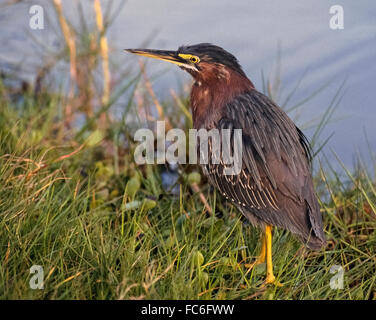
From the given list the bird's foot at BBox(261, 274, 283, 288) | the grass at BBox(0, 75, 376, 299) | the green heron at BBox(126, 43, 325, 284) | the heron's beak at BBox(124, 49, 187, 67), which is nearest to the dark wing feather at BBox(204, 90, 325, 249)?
the green heron at BBox(126, 43, 325, 284)

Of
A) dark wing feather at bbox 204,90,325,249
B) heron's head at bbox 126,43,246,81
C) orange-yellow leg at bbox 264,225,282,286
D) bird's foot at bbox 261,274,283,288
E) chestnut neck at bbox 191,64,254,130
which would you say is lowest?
bird's foot at bbox 261,274,283,288

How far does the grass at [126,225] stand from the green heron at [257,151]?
0.18m

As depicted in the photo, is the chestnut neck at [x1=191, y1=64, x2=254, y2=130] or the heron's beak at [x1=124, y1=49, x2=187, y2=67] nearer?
the chestnut neck at [x1=191, y1=64, x2=254, y2=130]

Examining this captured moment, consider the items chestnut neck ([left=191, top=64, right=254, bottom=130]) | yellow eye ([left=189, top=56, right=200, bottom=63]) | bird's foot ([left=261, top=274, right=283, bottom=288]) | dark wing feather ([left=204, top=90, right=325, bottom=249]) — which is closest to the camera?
bird's foot ([left=261, top=274, right=283, bottom=288])

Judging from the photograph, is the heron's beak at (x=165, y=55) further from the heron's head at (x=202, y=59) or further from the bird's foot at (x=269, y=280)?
the bird's foot at (x=269, y=280)

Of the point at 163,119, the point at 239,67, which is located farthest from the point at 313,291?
the point at 163,119

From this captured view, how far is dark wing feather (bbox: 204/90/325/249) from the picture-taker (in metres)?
3.57

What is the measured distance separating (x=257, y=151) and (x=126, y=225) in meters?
1.14

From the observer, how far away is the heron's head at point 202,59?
3.88 m

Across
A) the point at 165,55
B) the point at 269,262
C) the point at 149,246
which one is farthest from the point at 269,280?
the point at 165,55

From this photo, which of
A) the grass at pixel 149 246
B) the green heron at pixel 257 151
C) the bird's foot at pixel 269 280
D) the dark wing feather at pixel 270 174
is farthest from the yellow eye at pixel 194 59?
the bird's foot at pixel 269 280

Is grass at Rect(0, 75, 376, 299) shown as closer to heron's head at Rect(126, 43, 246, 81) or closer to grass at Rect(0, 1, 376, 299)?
grass at Rect(0, 1, 376, 299)

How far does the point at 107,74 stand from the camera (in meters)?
6.01
